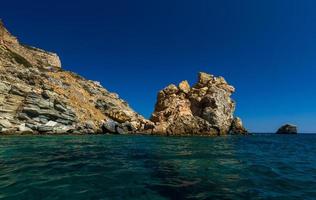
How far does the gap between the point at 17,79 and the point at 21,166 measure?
190 feet

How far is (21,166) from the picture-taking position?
47.3 ft

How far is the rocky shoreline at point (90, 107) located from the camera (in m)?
56.7

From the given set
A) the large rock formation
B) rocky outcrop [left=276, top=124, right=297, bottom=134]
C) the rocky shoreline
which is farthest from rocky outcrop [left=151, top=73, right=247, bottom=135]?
rocky outcrop [left=276, top=124, right=297, bottom=134]

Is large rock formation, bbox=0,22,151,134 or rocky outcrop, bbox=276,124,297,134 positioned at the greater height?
rocky outcrop, bbox=276,124,297,134

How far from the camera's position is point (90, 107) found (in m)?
85.4

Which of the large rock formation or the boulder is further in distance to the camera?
the boulder

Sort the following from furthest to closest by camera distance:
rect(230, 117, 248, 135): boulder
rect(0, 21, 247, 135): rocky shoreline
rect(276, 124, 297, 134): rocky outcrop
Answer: rect(276, 124, 297, 134): rocky outcrop < rect(230, 117, 248, 135): boulder < rect(0, 21, 247, 135): rocky shoreline

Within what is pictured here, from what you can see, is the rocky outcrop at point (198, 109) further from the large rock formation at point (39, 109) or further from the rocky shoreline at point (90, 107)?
the large rock formation at point (39, 109)

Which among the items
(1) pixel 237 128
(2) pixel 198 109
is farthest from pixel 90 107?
(1) pixel 237 128

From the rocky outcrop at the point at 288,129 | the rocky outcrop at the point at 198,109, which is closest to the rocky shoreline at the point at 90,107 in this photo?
the rocky outcrop at the point at 198,109

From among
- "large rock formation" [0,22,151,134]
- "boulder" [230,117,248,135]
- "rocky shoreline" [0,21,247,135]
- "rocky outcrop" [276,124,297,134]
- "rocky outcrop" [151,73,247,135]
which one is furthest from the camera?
"rocky outcrop" [276,124,297,134]

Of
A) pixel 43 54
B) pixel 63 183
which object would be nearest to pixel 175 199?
pixel 63 183

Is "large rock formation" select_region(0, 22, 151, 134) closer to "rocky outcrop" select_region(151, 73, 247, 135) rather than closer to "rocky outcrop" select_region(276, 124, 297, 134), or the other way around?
"rocky outcrop" select_region(151, 73, 247, 135)

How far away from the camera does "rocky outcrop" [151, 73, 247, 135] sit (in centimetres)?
7381
